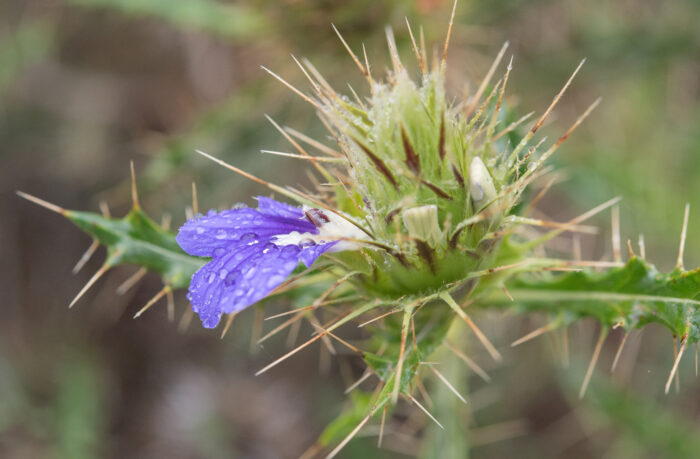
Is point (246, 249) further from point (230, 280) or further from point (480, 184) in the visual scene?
point (480, 184)

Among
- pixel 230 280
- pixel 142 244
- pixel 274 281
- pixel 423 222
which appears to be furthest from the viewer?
pixel 142 244

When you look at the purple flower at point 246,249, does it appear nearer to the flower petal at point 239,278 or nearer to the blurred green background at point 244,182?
the flower petal at point 239,278

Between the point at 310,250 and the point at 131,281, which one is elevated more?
the point at 310,250

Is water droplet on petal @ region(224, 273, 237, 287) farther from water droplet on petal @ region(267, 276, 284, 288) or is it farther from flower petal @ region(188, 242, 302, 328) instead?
water droplet on petal @ region(267, 276, 284, 288)

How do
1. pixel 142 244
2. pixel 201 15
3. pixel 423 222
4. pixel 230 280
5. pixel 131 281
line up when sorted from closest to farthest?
pixel 230 280 < pixel 423 222 < pixel 142 244 < pixel 131 281 < pixel 201 15

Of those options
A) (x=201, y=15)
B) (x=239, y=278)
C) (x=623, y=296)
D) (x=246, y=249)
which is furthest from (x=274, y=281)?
(x=201, y=15)

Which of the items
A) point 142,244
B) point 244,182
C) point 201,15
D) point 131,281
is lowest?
point 244,182

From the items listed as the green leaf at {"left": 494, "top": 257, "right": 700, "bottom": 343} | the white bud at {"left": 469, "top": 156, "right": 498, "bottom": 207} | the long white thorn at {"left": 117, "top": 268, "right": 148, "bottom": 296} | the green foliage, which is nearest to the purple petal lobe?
the white bud at {"left": 469, "top": 156, "right": 498, "bottom": 207}

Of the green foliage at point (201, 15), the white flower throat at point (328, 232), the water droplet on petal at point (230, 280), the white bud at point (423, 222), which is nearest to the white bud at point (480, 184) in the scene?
the white bud at point (423, 222)
